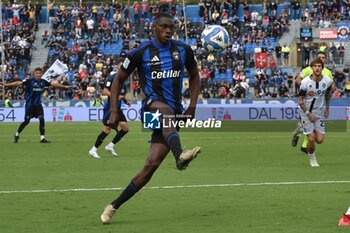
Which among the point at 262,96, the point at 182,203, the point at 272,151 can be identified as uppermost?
the point at 182,203

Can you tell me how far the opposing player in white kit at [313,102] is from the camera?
61.5 feet

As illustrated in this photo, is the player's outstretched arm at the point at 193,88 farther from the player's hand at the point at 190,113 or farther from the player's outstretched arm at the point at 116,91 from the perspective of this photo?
the player's outstretched arm at the point at 116,91

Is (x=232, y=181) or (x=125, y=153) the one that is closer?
(x=232, y=181)

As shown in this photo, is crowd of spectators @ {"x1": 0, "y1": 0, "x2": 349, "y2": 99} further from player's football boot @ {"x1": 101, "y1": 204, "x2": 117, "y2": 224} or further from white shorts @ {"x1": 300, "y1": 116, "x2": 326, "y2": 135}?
player's football boot @ {"x1": 101, "y1": 204, "x2": 117, "y2": 224}

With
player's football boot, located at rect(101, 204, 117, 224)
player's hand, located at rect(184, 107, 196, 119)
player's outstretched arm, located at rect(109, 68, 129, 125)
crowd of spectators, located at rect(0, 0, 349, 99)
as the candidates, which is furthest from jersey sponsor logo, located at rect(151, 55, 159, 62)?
crowd of spectators, located at rect(0, 0, 349, 99)

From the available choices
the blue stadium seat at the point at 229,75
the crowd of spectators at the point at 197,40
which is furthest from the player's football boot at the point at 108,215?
the blue stadium seat at the point at 229,75

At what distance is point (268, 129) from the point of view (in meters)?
37.5

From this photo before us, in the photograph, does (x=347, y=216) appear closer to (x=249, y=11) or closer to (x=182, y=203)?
(x=182, y=203)

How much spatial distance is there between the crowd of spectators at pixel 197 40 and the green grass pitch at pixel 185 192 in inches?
991

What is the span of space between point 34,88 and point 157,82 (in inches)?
727

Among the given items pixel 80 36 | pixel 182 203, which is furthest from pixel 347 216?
pixel 80 36

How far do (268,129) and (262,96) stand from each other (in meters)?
13.0

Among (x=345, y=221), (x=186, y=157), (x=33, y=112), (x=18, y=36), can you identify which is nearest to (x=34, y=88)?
(x=33, y=112)

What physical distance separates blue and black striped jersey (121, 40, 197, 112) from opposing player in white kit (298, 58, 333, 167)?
832 centimetres
